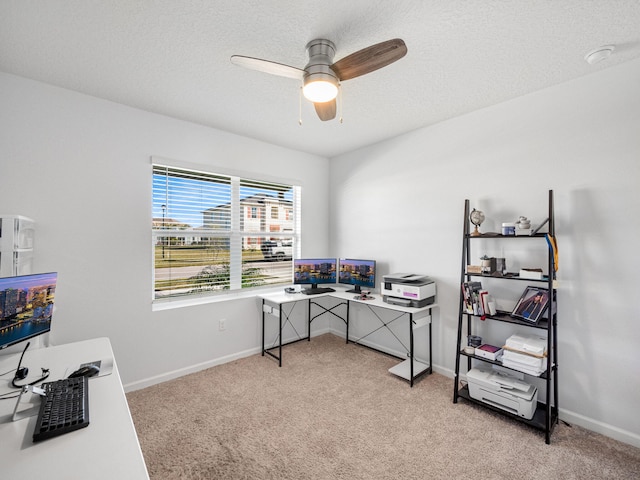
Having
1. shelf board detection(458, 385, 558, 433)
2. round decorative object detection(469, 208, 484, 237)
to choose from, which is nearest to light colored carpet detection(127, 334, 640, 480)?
shelf board detection(458, 385, 558, 433)

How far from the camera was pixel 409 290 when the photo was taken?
2816mm

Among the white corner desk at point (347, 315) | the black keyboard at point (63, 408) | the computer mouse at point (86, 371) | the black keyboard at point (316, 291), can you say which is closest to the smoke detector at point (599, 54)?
the white corner desk at point (347, 315)

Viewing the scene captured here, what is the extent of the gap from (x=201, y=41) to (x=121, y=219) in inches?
65.5

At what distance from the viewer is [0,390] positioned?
1.31 m

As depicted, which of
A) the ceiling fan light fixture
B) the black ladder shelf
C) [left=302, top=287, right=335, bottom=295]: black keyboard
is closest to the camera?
the ceiling fan light fixture

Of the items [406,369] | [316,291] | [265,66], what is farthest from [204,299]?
[265,66]

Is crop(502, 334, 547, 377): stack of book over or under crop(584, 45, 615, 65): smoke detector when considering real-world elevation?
under

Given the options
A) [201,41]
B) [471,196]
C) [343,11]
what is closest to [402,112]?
[471,196]

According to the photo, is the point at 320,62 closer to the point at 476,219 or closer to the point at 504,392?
the point at 476,219

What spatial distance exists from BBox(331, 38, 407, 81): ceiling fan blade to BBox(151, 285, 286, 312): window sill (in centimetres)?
248

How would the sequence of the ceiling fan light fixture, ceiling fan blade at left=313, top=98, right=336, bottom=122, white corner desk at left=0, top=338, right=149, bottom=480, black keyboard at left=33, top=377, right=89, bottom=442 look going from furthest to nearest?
1. ceiling fan blade at left=313, top=98, right=336, bottom=122
2. the ceiling fan light fixture
3. black keyboard at left=33, top=377, right=89, bottom=442
4. white corner desk at left=0, top=338, right=149, bottom=480

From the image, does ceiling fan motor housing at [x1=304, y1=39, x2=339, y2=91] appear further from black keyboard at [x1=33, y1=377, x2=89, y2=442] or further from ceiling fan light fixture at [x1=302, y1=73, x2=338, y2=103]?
black keyboard at [x1=33, y1=377, x2=89, y2=442]

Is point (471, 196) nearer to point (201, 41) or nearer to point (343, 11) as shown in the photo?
point (343, 11)

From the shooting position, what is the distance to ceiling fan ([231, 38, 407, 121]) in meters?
1.52
